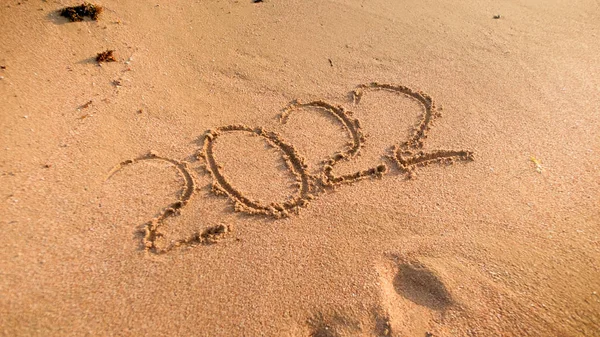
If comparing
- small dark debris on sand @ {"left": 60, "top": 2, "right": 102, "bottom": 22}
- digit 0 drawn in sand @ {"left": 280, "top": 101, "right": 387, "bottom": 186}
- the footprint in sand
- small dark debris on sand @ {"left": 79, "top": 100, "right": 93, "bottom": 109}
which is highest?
small dark debris on sand @ {"left": 60, "top": 2, "right": 102, "bottom": 22}

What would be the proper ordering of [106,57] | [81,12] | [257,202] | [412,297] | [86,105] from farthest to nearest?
[81,12] < [106,57] < [86,105] < [257,202] < [412,297]

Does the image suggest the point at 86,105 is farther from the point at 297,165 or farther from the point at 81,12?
the point at 297,165

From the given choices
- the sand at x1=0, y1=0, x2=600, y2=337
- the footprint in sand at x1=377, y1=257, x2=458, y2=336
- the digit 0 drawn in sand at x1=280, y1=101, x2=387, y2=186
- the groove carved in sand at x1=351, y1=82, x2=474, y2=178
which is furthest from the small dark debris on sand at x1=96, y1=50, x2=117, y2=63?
the footprint in sand at x1=377, y1=257, x2=458, y2=336

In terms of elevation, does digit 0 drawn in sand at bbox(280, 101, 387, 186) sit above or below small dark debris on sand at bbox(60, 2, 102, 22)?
below

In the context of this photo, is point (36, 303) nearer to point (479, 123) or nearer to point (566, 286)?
point (566, 286)

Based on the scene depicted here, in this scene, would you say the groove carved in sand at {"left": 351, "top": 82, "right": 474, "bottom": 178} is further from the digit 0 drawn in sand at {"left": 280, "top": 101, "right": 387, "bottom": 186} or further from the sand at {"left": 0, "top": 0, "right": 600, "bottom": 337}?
the digit 0 drawn in sand at {"left": 280, "top": 101, "right": 387, "bottom": 186}

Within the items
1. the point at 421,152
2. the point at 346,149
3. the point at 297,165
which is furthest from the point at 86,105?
the point at 421,152

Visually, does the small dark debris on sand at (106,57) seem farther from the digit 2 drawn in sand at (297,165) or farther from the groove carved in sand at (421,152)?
the groove carved in sand at (421,152)
